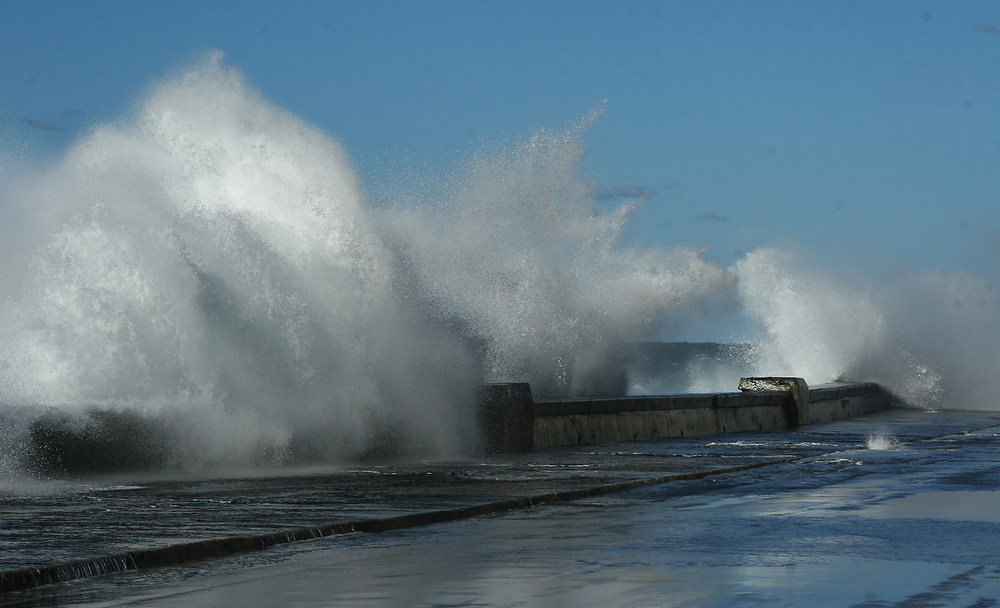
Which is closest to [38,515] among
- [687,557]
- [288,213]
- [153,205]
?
[687,557]

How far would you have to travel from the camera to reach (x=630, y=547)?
30.1ft

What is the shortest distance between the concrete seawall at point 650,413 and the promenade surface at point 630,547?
1.76m

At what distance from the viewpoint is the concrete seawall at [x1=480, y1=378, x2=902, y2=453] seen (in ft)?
60.3

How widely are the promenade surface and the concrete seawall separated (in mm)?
1760

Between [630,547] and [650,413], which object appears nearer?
[630,547]

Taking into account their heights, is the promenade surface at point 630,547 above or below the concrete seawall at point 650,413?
below

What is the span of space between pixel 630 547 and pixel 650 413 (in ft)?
43.2

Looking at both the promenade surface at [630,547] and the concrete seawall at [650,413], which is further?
the concrete seawall at [650,413]

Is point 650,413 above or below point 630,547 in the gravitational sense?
above

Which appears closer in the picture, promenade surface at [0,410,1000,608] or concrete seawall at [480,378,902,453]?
promenade surface at [0,410,1000,608]

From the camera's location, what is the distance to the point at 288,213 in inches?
684

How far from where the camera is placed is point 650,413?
22234 mm

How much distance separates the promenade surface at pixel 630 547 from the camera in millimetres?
7172

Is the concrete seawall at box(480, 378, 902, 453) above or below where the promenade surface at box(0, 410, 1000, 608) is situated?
above
